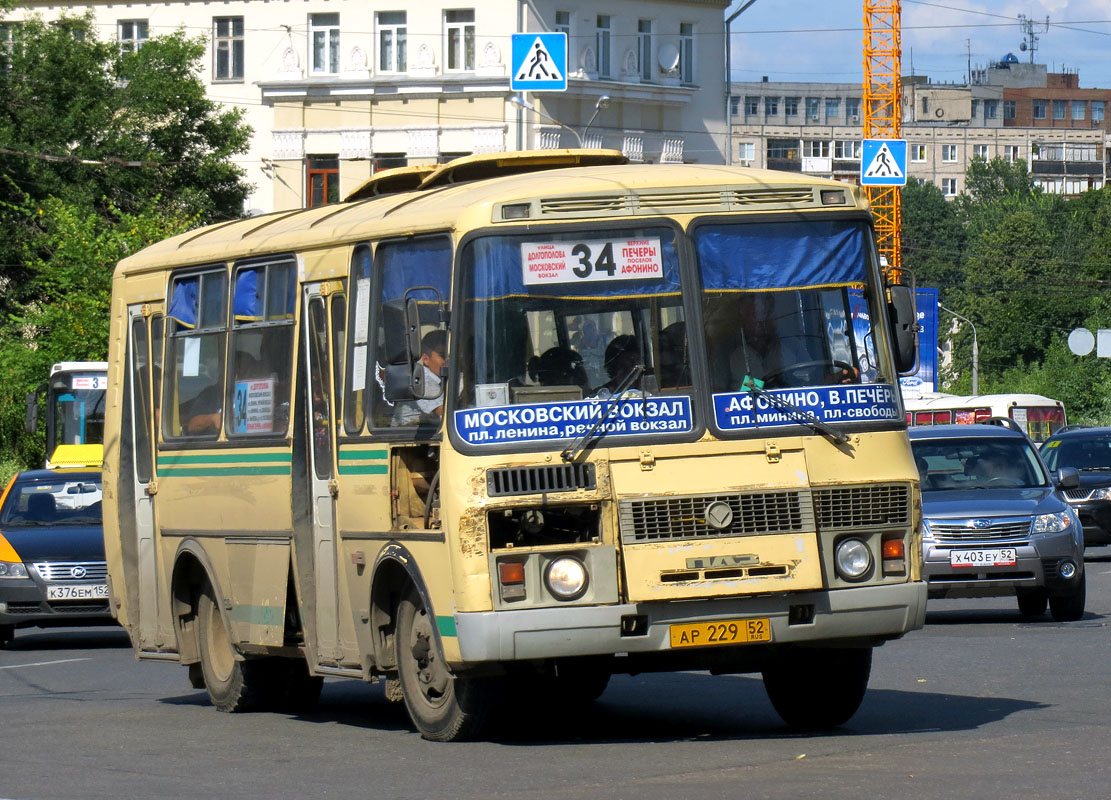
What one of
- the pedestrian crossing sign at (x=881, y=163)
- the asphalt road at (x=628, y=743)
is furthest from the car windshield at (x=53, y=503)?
the pedestrian crossing sign at (x=881, y=163)

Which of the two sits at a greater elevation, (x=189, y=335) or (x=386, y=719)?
(x=189, y=335)

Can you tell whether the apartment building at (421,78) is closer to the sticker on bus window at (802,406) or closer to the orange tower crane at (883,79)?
the orange tower crane at (883,79)

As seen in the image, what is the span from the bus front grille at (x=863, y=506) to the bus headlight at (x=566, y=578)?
3.87 feet

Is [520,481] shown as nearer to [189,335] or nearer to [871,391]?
[871,391]

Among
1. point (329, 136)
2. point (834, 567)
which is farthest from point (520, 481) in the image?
point (329, 136)

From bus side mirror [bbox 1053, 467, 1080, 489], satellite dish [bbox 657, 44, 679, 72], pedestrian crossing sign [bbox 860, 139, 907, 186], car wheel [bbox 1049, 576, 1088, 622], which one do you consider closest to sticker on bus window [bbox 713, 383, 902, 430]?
car wheel [bbox 1049, 576, 1088, 622]

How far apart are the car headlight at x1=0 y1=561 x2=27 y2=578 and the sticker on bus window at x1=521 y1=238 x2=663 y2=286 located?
1084 cm

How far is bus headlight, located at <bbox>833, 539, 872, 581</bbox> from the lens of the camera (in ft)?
33.2

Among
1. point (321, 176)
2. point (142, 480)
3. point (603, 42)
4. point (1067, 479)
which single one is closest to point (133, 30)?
point (321, 176)

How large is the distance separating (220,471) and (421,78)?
183 feet

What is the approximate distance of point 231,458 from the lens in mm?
12445

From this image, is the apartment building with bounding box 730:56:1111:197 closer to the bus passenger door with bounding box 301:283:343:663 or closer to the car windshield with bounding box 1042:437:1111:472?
the car windshield with bounding box 1042:437:1111:472

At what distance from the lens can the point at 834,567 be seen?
10.1 meters

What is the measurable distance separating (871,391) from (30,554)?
11348mm
